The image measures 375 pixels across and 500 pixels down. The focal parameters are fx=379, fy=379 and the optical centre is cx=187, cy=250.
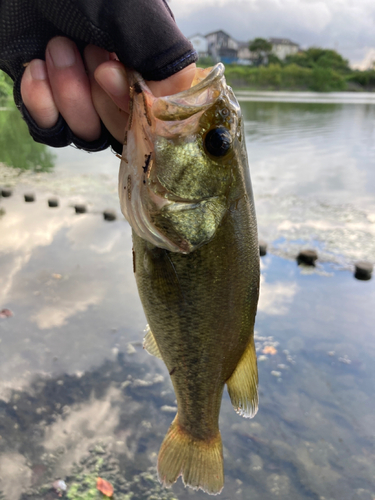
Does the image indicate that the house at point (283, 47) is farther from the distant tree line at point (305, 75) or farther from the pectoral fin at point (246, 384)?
the pectoral fin at point (246, 384)

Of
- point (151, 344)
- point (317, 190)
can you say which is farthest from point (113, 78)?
point (317, 190)

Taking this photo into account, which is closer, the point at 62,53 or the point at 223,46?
the point at 62,53

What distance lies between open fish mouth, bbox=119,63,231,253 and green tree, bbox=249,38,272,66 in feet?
288

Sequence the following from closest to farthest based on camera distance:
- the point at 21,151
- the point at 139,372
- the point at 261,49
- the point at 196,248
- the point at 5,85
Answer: the point at 196,248 → the point at 139,372 → the point at 21,151 → the point at 5,85 → the point at 261,49

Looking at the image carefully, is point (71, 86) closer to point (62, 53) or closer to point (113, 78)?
point (62, 53)

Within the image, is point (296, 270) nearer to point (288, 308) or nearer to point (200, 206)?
point (288, 308)

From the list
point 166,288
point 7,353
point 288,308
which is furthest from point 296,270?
point 166,288

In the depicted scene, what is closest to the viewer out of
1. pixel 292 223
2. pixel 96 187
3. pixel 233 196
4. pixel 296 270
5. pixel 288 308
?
pixel 233 196

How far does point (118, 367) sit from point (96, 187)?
6760mm

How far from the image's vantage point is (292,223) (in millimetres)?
7129

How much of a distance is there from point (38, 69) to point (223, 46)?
100131 millimetres

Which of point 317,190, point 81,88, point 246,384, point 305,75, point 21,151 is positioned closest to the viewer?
point 81,88

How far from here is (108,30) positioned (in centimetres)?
128

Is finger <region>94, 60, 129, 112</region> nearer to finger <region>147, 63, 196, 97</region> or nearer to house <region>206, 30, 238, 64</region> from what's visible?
finger <region>147, 63, 196, 97</region>
